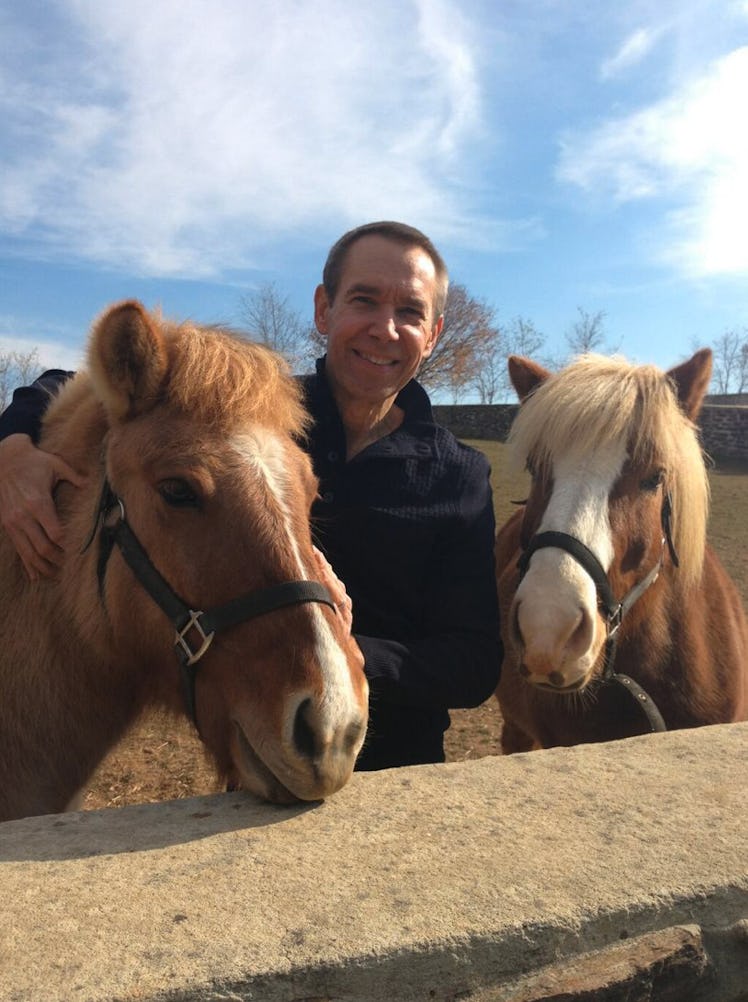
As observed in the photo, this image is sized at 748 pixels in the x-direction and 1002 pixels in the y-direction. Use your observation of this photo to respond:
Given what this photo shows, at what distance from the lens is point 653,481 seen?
3047 millimetres

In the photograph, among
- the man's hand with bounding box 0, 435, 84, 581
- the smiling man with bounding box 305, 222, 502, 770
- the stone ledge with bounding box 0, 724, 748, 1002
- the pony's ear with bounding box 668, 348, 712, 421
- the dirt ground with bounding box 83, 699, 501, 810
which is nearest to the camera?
the stone ledge with bounding box 0, 724, 748, 1002

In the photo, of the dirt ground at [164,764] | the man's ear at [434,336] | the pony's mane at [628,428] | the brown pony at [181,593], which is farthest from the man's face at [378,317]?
the dirt ground at [164,764]

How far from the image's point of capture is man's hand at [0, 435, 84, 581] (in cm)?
221

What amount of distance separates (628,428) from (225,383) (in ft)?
5.79

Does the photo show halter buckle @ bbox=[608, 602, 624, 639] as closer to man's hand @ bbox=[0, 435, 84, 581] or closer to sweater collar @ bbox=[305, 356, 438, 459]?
sweater collar @ bbox=[305, 356, 438, 459]

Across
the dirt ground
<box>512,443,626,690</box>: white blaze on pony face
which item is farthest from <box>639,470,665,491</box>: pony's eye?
the dirt ground

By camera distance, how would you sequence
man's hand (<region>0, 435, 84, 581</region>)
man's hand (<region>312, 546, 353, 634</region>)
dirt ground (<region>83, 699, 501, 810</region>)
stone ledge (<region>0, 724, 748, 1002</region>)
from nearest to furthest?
stone ledge (<region>0, 724, 748, 1002</region>)
man's hand (<region>312, 546, 353, 634</region>)
man's hand (<region>0, 435, 84, 581</region>)
dirt ground (<region>83, 699, 501, 810</region>)

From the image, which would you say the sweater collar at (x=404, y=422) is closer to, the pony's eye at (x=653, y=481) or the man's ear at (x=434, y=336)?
the man's ear at (x=434, y=336)

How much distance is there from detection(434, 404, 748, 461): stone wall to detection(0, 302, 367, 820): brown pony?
73.4 feet

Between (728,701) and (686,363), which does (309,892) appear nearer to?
(728,701)

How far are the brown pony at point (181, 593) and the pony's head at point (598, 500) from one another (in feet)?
3.31

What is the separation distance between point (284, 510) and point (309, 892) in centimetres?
87

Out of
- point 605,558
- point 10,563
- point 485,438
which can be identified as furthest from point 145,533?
point 485,438

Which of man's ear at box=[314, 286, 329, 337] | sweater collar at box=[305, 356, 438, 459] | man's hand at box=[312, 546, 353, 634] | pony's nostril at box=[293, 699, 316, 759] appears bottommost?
pony's nostril at box=[293, 699, 316, 759]
